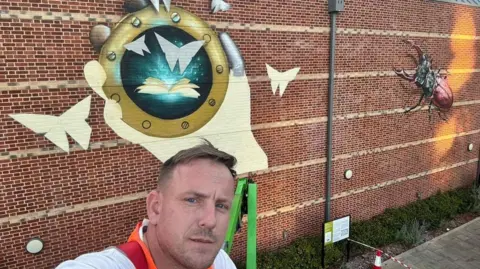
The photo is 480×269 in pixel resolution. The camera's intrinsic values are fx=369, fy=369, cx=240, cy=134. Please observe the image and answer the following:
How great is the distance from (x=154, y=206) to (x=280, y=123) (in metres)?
8.19

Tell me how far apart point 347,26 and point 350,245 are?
6.43m

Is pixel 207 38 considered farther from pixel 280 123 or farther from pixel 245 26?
pixel 280 123

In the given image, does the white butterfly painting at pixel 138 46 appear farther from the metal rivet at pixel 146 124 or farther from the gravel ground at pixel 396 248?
the gravel ground at pixel 396 248

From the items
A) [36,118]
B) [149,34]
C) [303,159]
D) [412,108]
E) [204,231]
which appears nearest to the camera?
[204,231]

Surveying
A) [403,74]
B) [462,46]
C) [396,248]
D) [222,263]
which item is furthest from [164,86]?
[462,46]

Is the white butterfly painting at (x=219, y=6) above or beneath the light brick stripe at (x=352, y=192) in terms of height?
above

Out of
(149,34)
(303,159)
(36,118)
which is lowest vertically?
(303,159)

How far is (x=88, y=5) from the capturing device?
6.91 m

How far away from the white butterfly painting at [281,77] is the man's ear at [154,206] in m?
7.91

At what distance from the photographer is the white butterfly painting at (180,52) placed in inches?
307

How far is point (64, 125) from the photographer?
696cm

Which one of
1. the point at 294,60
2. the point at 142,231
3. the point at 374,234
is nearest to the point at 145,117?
the point at 294,60

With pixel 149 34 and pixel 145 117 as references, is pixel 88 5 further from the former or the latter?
pixel 145 117

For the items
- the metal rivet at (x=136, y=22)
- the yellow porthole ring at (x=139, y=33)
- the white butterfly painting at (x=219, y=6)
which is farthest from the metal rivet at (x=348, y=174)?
the metal rivet at (x=136, y=22)
